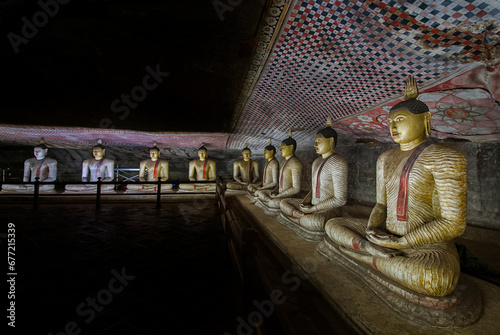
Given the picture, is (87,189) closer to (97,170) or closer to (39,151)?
(97,170)

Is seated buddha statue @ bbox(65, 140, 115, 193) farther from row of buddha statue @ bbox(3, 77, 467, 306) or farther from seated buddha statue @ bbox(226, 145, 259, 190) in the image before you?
row of buddha statue @ bbox(3, 77, 467, 306)

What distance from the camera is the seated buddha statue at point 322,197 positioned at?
286 centimetres

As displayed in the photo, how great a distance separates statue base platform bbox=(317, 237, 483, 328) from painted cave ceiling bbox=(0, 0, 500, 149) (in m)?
2.00

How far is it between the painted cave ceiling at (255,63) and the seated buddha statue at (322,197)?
98 centimetres

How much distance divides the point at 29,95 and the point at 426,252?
7302 mm

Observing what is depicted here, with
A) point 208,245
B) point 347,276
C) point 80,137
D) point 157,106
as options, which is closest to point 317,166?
point 347,276

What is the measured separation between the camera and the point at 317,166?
3.38 metres

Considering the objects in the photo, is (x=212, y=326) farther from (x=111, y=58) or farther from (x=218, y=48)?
(x=111, y=58)

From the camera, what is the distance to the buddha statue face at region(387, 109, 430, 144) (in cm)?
198
